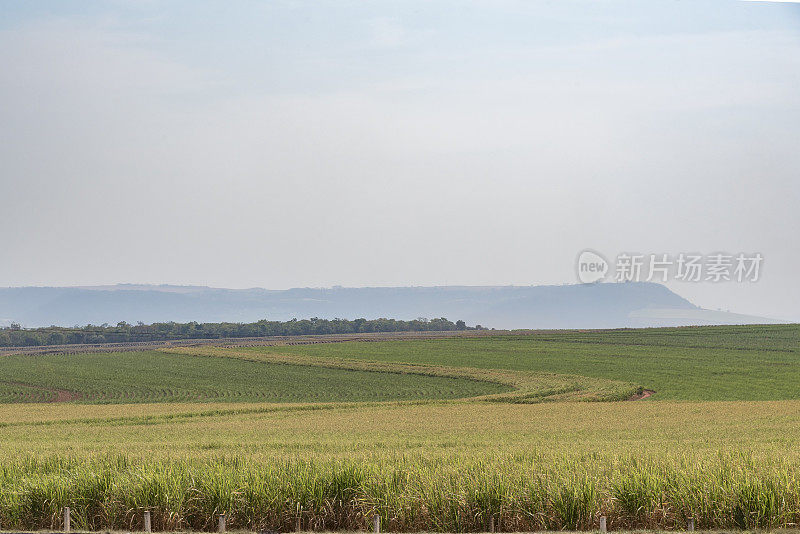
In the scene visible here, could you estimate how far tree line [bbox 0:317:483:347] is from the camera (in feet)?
411

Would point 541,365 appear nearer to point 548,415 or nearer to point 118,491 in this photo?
point 548,415

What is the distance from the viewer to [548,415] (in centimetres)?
3331

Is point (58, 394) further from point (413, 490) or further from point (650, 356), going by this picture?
point (413, 490)

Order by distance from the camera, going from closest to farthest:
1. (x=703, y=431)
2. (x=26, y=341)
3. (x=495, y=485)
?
(x=495, y=485) < (x=703, y=431) < (x=26, y=341)

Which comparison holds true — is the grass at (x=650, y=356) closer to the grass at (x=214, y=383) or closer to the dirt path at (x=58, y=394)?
the grass at (x=214, y=383)

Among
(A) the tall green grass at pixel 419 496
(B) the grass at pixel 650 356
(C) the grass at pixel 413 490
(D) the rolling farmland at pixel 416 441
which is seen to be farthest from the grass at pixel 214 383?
(A) the tall green grass at pixel 419 496

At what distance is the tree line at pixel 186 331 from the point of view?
125m

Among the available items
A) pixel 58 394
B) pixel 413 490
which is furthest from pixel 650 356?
pixel 413 490

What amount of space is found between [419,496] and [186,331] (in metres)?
134

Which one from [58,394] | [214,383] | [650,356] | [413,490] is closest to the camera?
[413,490]

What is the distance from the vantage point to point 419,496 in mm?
11742

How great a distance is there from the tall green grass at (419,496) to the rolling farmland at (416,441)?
3 cm

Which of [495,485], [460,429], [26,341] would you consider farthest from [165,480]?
[26,341]

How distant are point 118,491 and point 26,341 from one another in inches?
4818
